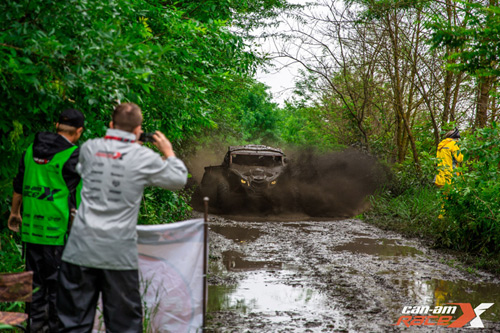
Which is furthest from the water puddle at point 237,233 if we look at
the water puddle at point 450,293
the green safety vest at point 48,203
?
Result: the green safety vest at point 48,203

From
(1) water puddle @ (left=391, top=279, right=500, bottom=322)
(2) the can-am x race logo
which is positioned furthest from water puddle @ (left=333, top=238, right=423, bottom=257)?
(2) the can-am x race logo

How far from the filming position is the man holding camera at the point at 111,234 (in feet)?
11.5

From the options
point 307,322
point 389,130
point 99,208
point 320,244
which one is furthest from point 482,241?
Answer: point 389,130

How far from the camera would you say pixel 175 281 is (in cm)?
414

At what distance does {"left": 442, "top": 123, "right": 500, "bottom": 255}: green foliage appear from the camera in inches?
302

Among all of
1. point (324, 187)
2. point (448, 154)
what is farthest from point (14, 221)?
point (324, 187)

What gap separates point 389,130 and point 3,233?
51.1 ft

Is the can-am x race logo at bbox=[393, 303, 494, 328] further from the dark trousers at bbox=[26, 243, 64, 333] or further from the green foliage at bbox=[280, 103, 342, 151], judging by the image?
the green foliage at bbox=[280, 103, 342, 151]

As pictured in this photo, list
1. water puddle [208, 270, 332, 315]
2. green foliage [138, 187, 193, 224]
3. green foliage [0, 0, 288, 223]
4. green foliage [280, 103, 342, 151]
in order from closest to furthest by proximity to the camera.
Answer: green foliage [0, 0, 288, 223] < water puddle [208, 270, 332, 315] < green foliage [138, 187, 193, 224] < green foliage [280, 103, 342, 151]

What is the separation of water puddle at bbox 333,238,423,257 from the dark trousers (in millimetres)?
6177

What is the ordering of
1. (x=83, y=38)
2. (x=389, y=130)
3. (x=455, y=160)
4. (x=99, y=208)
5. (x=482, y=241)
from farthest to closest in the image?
(x=389, y=130), (x=455, y=160), (x=482, y=241), (x=83, y=38), (x=99, y=208)

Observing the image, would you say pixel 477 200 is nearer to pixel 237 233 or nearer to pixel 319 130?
pixel 237 233

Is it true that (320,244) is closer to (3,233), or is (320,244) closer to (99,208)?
(3,233)

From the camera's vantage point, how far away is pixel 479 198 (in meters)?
8.41
